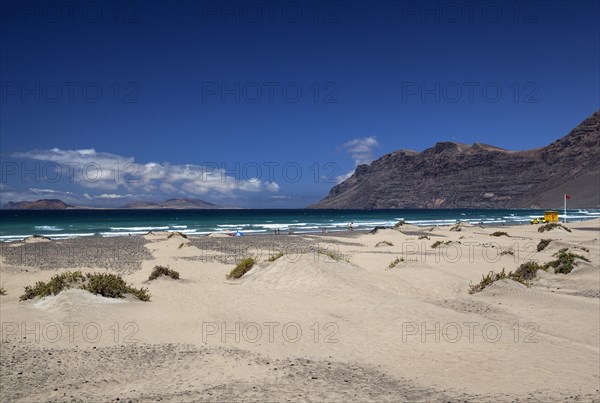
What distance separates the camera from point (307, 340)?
10305 millimetres

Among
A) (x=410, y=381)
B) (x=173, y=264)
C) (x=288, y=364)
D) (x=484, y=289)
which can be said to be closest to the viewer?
(x=410, y=381)

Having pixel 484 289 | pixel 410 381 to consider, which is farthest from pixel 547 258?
pixel 410 381

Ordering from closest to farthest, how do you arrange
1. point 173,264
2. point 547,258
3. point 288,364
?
point 288,364, point 173,264, point 547,258

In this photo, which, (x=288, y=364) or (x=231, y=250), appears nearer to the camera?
(x=288, y=364)

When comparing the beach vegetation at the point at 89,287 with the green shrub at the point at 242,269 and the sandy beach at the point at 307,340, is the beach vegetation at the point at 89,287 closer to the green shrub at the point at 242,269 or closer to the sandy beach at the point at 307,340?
the sandy beach at the point at 307,340

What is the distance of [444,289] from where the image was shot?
17.7 metres

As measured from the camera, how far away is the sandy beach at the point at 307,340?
741 centimetres

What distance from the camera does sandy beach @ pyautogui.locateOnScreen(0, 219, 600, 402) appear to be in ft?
24.3

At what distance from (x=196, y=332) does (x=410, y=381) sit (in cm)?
516

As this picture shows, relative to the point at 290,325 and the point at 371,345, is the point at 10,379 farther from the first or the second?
the point at 371,345

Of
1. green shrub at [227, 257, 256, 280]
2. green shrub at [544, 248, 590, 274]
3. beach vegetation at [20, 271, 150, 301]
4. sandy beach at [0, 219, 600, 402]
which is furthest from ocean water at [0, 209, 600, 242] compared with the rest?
sandy beach at [0, 219, 600, 402]

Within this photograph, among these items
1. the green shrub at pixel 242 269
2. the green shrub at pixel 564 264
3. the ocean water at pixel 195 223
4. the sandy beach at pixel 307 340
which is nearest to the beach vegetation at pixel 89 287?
the sandy beach at pixel 307 340

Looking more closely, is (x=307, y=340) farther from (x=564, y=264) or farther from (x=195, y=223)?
(x=195, y=223)

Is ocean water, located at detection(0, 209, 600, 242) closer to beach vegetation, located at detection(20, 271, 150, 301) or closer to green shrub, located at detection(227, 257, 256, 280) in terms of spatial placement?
green shrub, located at detection(227, 257, 256, 280)
